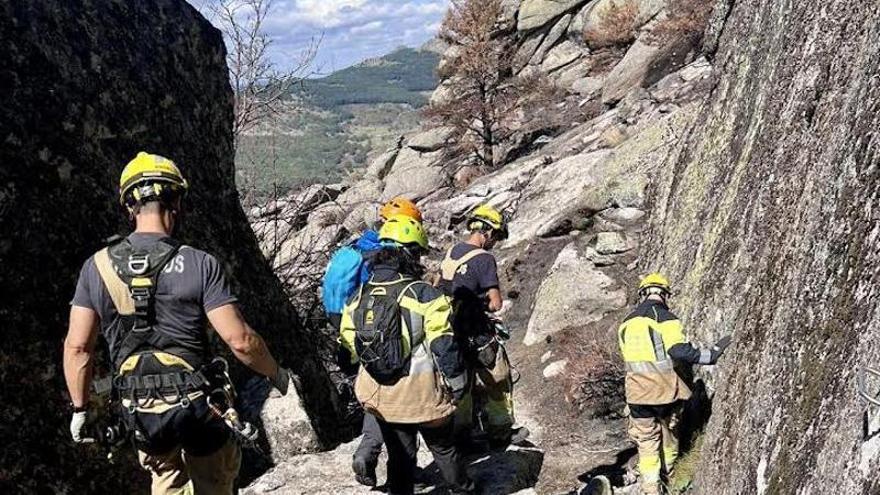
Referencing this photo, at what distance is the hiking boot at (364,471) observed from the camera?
676 cm

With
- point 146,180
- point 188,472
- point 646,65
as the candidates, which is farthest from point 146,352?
point 646,65

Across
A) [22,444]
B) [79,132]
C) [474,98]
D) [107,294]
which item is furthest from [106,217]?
[474,98]

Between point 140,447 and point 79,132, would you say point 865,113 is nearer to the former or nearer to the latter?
point 140,447

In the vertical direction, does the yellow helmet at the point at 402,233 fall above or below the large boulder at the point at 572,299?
above

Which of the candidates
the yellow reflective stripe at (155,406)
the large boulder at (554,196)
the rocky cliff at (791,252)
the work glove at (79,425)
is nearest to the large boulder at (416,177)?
the large boulder at (554,196)

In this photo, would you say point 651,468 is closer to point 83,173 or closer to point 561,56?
point 83,173

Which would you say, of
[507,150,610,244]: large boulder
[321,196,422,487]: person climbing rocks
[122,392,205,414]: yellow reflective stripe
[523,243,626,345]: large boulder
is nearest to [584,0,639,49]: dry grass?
[507,150,610,244]: large boulder

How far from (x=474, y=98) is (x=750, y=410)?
2686cm

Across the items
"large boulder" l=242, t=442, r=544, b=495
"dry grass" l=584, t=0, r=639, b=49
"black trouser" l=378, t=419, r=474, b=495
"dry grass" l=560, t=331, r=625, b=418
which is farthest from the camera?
"dry grass" l=584, t=0, r=639, b=49

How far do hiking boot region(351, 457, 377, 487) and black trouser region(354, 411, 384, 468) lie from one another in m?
0.02

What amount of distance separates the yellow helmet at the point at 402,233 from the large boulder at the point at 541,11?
33.9 metres

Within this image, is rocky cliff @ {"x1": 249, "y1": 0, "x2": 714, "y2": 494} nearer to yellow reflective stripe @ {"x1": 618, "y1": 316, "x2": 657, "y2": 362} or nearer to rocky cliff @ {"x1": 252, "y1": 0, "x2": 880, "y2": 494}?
rocky cliff @ {"x1": 252, "y1": 0, "x2": 880, "y2": 494}

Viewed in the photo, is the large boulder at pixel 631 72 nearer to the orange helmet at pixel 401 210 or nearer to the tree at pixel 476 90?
the tree at pixel 476 90

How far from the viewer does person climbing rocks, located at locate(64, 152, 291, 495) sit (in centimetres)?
434
